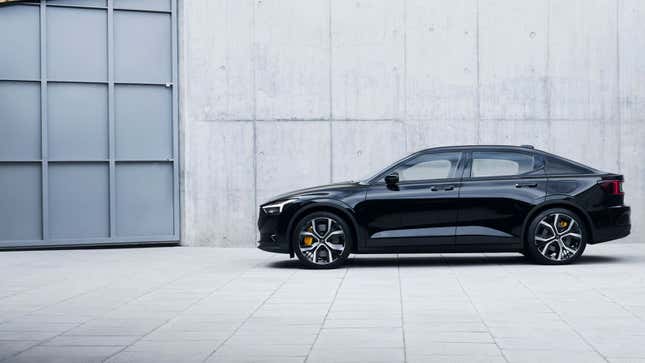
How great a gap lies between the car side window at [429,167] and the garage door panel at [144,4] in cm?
640

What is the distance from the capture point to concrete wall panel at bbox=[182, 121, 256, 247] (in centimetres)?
1596

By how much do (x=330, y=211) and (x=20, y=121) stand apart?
669 cm

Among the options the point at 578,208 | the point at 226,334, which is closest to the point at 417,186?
the point at 578,208

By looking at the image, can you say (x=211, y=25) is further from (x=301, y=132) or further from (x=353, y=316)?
(x=353, y=316)

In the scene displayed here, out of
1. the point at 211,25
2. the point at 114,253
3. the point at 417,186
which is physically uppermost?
the point at 211,25

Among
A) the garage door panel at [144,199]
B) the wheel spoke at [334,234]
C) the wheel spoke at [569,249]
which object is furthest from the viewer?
the garage door panel at [144,199]

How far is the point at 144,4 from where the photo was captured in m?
16.0

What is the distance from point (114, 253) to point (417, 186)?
A: 5.77m

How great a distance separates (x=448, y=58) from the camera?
1605cm

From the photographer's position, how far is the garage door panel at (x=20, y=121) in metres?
15.4

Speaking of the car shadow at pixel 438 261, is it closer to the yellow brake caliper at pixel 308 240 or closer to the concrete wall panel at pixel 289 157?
the yellow brake caliper at pixel 308 240

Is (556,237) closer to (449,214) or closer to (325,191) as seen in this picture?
(449,214)

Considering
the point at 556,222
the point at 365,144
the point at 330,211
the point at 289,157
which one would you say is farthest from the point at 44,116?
the point at 556,222

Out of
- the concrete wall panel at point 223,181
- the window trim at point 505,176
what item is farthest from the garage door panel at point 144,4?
the window trim at point 505,176
